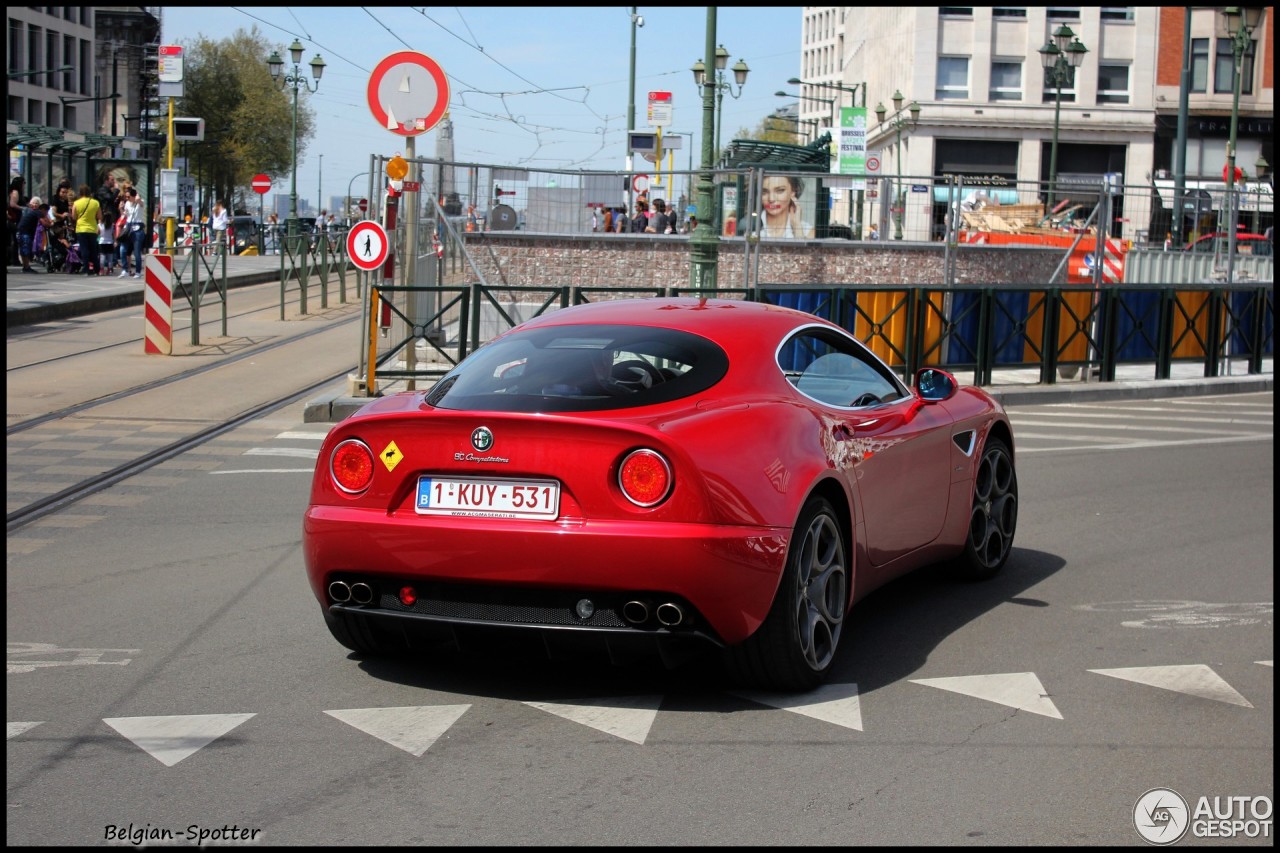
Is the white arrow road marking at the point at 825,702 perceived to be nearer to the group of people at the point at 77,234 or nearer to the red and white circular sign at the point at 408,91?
the red and white circular sign at the point at 408,91

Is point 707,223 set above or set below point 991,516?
above

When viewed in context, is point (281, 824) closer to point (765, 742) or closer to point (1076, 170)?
point (765, 742)

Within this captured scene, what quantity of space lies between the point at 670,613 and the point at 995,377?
1453 cm

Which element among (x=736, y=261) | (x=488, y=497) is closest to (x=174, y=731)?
(x=488, y=497)

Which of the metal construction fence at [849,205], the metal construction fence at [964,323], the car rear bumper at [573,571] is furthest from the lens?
the metal construction fence at [849,205]

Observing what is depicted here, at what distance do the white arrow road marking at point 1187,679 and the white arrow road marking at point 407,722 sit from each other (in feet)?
8.07

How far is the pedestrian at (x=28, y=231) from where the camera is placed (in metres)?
30.0

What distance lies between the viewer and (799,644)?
17.1 feet

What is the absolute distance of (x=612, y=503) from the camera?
488 centimetres

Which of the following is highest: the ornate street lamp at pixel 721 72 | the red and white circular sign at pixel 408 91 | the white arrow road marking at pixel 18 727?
the ornate street lamp at pixel 721 72

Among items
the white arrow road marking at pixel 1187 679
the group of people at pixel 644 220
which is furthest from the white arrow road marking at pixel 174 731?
the group of people at pixel 644 220

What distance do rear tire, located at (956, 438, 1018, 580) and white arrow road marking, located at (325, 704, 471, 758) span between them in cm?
308

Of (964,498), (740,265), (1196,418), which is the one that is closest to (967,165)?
(740,265)

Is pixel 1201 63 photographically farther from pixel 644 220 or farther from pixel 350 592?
pixel 350 592
